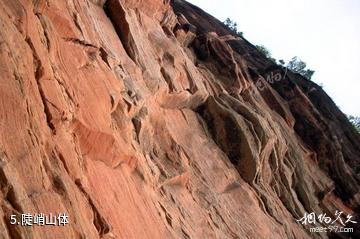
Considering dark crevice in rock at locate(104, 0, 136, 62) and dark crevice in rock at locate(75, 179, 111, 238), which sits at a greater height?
dark crevice in rock at locate(104, 0, 136, 62)

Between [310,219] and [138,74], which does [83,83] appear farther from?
[310,219]

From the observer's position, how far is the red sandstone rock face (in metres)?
10.7

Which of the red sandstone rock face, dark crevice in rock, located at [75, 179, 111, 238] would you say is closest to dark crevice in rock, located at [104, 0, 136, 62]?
the red sandstone rock face

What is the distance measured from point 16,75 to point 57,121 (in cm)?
220

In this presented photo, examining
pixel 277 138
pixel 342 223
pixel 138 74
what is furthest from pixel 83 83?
pixel 342 223

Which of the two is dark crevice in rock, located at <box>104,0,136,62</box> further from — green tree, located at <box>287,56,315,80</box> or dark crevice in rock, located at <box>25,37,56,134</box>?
green tree, located at <box>287,56,315,80</box>

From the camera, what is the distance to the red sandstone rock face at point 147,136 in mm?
10695

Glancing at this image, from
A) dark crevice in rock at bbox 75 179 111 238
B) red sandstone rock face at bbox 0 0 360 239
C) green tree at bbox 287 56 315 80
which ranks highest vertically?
green tree at bbox 287 56 315 80

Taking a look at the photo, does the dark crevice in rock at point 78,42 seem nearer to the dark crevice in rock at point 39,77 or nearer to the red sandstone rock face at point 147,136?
the red sandstone rock face at point 147,136

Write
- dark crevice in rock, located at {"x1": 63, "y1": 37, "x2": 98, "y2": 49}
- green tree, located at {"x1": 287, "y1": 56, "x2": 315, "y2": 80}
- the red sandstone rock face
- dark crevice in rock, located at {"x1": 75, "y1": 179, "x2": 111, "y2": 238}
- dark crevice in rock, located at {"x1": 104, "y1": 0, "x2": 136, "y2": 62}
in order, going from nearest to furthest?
the red sandstone rock face → dark crevice in rock, located at {"x1": 75, "y1": 179, "x2": 111, "y2": 238} → dark crevice in rock, located at {"x1": 63, "y1": 37, "x2": 98, "y2": 49} → dark crevice in rock, located at {"x1": 104, "y1": 0, "x2": 136, "y2": 62} → green tree, located at {"x1": 287, "y1": 56, "x2": 315, "y2": 80}

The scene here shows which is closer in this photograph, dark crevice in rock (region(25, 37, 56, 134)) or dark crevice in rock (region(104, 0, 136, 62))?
dark crevice in rock (region(25, 37, 56, 134))

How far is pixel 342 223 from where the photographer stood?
30188 mm

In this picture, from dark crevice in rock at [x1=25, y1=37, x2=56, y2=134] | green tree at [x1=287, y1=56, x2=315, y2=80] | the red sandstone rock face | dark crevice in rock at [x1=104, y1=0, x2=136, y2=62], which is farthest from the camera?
green tree at [x1=287, y1=56, x2=315, y2=80]

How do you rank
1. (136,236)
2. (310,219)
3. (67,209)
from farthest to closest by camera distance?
(310,219), (136,236), (67,209)
